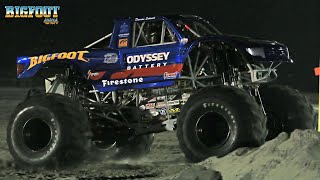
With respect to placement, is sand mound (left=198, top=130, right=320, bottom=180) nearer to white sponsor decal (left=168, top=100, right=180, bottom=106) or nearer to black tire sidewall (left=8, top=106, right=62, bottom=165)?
white sponsor decal (left=168, top=100, right=180, bottom=106)

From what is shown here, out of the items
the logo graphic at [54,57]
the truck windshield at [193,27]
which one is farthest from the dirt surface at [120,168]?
the truck windshield at [193,27]

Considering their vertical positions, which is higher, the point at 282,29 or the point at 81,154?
the point at 282,29

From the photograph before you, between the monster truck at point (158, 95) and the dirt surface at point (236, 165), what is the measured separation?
343 millimetres

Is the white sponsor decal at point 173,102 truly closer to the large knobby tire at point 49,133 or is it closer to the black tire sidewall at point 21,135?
the large knobby tire at point 49,133

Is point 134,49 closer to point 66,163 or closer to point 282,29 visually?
point 66,163

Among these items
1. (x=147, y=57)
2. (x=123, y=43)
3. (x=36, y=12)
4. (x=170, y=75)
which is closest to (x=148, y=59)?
(x=147, y=57)

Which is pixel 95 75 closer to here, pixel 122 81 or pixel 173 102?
pixel 122 81

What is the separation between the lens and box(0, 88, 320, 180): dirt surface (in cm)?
518

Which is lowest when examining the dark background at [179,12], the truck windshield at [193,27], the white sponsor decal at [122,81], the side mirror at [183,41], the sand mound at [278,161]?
the sand mound at [278,161]

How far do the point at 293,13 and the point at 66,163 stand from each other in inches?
1567

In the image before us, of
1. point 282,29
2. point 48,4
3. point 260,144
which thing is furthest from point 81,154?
point 48,4

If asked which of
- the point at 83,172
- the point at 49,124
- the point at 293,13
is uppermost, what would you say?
the point at 293,13

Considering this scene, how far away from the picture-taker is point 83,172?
7102mm

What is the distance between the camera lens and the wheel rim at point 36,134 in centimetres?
762
